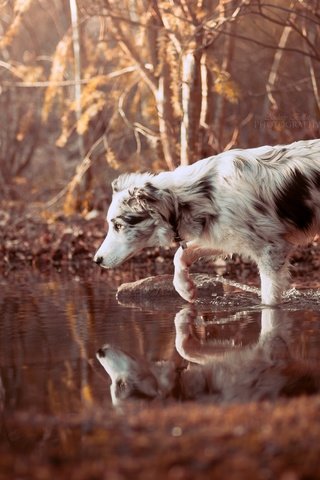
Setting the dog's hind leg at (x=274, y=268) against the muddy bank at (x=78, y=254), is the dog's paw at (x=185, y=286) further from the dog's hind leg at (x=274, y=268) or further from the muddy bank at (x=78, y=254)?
the muddy bank at (x=78, y=254)

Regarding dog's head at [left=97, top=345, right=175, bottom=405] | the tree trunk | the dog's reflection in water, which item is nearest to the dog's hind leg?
the dog's reflection in water

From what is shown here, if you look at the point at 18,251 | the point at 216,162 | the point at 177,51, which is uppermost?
the point at 177,51

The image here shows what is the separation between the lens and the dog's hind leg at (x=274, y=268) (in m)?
8.12

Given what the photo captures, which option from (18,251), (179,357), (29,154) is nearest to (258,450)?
(179,357)

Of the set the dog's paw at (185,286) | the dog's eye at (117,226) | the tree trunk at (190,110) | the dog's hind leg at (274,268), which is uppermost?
the tree trunk at (190,110)

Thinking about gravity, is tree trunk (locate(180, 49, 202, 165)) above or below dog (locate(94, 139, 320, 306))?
above

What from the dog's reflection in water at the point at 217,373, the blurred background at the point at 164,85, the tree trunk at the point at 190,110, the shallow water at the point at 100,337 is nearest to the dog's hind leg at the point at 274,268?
the shallow water at the point at 100,337

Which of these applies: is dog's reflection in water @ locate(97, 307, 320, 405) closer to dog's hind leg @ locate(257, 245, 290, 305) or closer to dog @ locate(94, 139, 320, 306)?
dog's hind leg @ locate(257, 245, 290, 305)

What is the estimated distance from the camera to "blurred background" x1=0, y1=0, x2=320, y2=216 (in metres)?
11.9

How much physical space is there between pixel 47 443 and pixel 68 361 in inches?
79.9

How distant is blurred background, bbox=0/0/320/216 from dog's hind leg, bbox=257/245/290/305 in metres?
3.12

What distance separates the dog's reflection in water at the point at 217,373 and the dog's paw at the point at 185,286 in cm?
157

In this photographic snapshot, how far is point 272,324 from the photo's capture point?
7.52 meters

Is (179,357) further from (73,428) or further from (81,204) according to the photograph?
(81,204)
